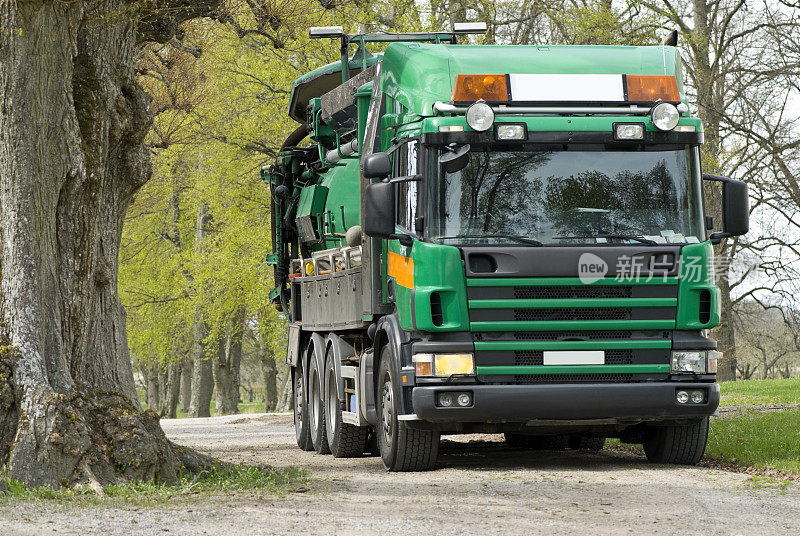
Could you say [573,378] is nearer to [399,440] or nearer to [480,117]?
[399,440]

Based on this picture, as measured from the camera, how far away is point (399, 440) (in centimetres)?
1007

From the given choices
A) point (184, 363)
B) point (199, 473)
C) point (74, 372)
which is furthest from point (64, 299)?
point (184, 363)

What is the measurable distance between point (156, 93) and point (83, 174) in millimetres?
8555

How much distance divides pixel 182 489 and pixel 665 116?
508 cm

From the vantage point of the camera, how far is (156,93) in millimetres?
17578

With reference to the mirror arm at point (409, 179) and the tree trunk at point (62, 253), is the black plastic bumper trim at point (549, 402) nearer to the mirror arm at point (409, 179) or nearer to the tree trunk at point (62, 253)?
the mirror arm at point (409, 179)

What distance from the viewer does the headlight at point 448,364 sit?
9.42 metres

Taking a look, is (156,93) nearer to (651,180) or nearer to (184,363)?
(651,180)

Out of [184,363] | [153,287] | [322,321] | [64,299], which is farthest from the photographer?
[184,363]

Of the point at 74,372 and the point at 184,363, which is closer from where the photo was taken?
the point at 74,372

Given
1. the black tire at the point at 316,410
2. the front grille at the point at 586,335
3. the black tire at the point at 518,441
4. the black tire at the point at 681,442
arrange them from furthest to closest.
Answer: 1. the black tire at the point at 316,410
2. the black tire at the point at 518,441
3. the black tire at the point at 681,442
4. the front grille at the point at 586,335

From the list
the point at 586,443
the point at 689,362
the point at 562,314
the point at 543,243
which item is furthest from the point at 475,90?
the point at 586,443

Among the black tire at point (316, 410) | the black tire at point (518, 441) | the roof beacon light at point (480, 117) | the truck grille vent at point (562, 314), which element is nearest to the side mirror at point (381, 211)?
the roof beacon light at point (480, 117)

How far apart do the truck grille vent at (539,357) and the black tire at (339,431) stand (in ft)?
11.1
